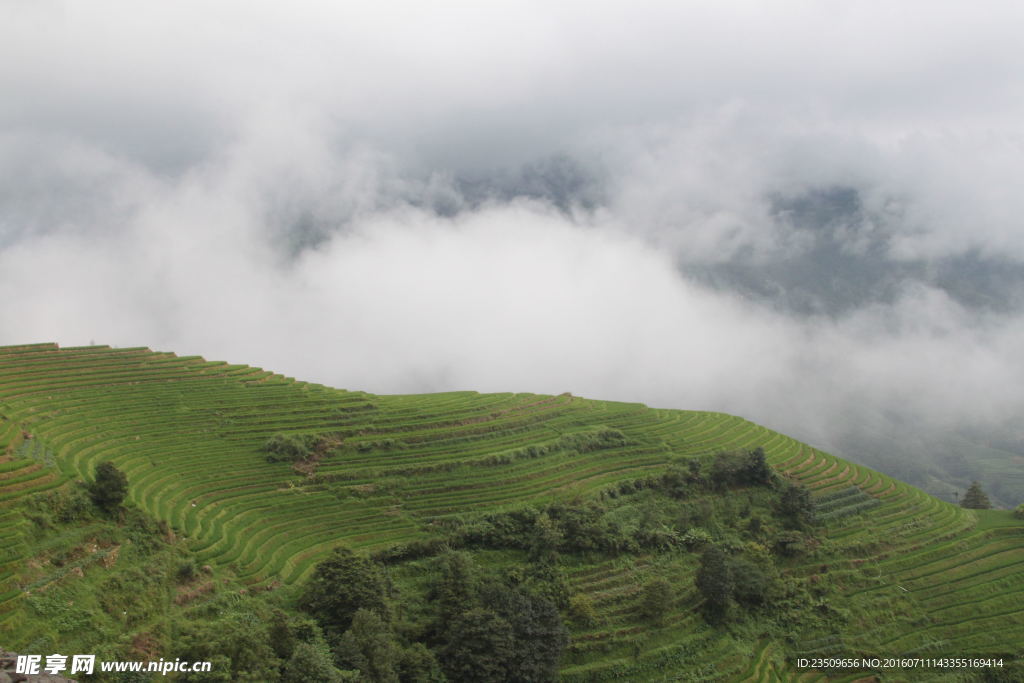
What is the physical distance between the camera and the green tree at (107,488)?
32219mm

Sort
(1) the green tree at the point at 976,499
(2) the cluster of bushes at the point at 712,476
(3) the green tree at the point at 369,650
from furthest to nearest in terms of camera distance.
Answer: (1) the green tree at the point at 976,499 → (2) the cluster of bushes at the point at 712,476 → (3) the green tree at the point at 369,650

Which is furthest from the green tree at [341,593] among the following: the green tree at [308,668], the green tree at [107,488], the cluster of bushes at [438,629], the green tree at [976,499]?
the green tree at [976,499]

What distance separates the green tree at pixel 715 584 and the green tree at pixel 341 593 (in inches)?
905

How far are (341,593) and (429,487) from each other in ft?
47.8

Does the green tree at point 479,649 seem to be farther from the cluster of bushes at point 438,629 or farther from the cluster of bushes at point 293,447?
the cluster of bushes at point 293,447

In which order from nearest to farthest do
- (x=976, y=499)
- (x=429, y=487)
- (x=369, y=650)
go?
1. (x=369, y=650)
2. (x=429, y=487)
3. (x=976, y=499)

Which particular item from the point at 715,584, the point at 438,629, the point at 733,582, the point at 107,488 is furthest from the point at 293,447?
the point at 733,582

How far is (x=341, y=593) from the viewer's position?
3406 centimetres

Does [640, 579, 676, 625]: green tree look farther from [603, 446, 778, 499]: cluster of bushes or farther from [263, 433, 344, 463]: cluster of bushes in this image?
[263, 433, 344, 463]: cluster of bushes

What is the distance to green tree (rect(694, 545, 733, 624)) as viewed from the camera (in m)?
43.9

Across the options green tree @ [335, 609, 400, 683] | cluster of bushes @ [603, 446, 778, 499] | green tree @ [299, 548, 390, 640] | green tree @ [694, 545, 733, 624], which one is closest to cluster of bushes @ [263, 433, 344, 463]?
green tree @ [299, 548, 390, 640]

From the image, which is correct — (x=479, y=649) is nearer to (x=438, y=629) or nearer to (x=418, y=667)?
(x=418, y=667)

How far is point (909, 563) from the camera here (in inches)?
2019

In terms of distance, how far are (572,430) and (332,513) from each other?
2465 centimetres
